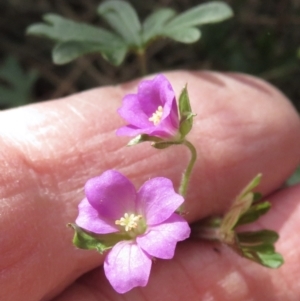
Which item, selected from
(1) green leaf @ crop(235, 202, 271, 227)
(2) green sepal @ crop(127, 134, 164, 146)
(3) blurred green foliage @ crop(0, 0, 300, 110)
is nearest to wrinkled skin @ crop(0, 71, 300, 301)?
(1) green leaf @ crop(235, 202, 271, 227)

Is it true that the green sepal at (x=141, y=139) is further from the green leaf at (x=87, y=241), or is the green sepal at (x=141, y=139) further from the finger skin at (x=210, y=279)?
the finger skin at (x=210, y=279)

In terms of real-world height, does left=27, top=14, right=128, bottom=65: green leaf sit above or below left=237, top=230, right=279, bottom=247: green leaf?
above

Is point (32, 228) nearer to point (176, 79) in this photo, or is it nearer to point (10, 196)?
point (10, 196)

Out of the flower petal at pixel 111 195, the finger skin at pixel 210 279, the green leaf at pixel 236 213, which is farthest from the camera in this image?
the finger skin at pixel 210 279

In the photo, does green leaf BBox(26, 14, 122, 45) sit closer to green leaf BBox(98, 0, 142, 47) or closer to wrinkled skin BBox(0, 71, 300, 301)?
green leaf BBox(98, 0, 142, 47)

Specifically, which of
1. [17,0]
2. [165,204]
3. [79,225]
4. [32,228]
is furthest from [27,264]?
[17,0]

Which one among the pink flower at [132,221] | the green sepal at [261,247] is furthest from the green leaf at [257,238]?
the pink flower at [132,221]
